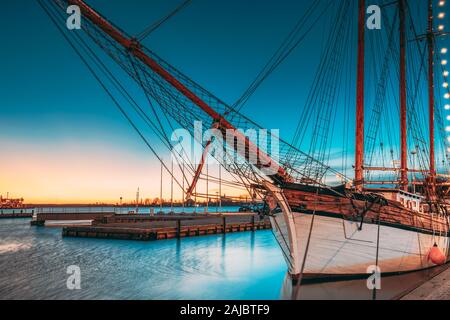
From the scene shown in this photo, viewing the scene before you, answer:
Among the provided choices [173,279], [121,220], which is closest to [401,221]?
[173,279]

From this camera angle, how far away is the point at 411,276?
50.8ft

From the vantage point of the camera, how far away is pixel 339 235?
12273mm

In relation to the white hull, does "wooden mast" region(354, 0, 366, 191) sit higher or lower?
higher

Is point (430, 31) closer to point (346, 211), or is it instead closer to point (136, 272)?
point (346, 211)

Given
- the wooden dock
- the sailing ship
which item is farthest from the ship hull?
the wooden dock

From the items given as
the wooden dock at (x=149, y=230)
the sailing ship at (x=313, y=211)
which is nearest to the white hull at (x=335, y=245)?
the sailing ship at (x=313, y=211)

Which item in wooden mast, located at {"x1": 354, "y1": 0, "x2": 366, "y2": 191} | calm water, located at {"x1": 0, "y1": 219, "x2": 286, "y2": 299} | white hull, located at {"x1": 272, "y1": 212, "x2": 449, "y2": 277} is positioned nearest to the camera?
white hull, located at {"x1": 272, "y1": 212, "x2": 449, "y2": 277}

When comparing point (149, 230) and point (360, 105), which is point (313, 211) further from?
point (149, 230)

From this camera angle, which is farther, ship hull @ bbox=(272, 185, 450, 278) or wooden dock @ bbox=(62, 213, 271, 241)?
wooden dock @ bbox=(62, 213, 271, 241)

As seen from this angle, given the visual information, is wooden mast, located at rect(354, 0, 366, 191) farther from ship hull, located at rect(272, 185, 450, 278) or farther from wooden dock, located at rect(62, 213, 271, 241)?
wooden dock, located at rect(62, 213, 271, 241)

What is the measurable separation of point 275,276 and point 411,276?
747cm

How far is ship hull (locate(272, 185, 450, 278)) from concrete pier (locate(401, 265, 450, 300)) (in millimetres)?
1771

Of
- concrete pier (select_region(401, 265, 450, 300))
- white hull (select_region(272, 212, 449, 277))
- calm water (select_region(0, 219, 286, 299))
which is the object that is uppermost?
white hull (select_region(272, 212, 449, 277))

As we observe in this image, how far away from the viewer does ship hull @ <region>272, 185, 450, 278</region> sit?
1211 cm
